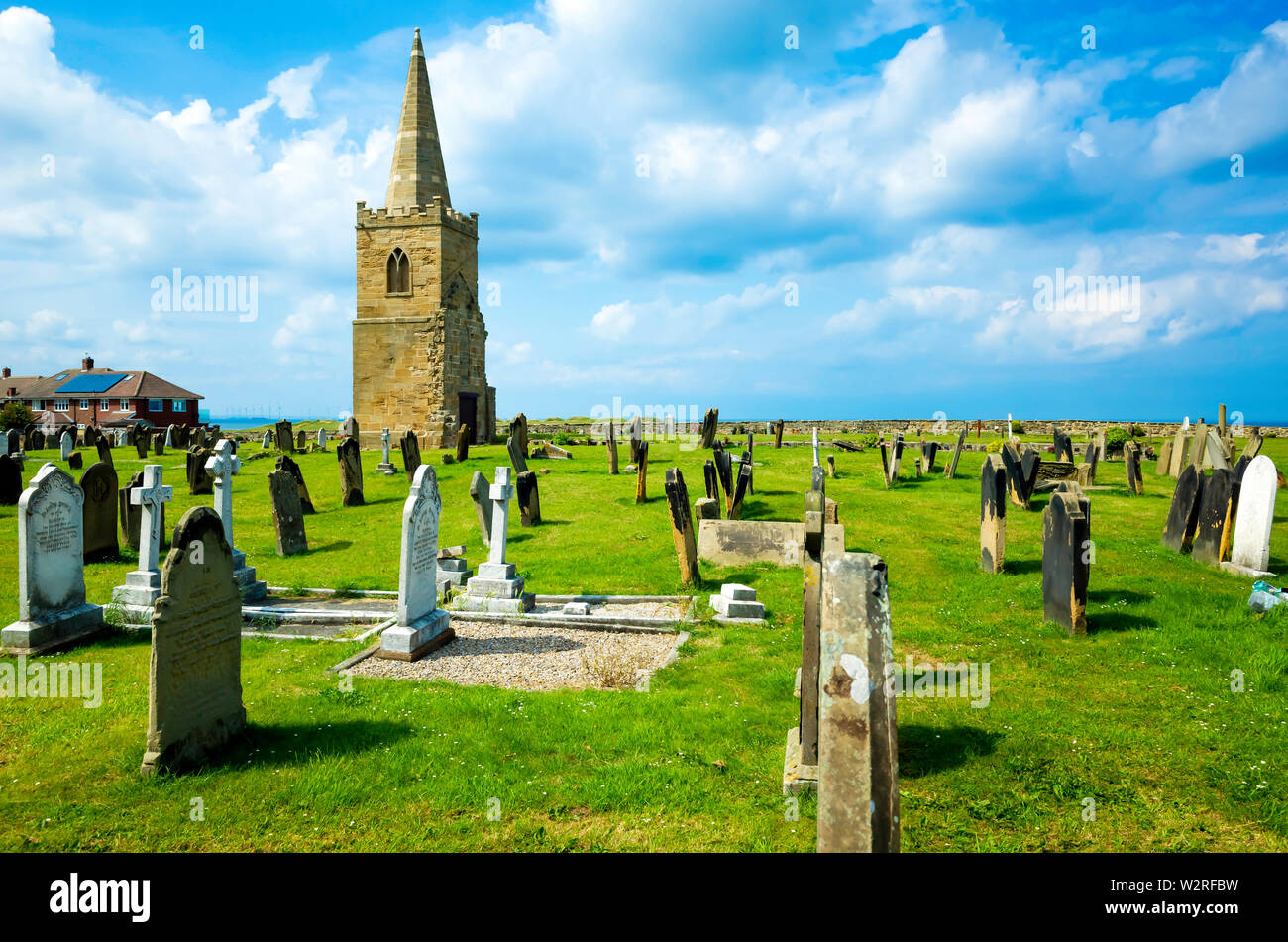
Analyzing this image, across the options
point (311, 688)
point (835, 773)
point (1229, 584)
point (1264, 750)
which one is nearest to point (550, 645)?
point (311, 688)

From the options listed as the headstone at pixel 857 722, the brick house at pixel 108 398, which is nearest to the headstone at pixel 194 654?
the headstone at pixel 857 722

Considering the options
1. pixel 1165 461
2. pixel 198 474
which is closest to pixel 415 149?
pixel 198 474

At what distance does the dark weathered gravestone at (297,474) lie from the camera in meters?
14.2

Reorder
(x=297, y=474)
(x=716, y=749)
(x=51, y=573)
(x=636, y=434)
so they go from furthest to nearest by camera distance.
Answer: (x=636, y=434)
(x=297, y=474)
(x=51, y=573)
(x=716, y=749)

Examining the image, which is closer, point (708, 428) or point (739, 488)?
point (739, 488)

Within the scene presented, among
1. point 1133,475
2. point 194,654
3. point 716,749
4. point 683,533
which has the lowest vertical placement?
point 716,749

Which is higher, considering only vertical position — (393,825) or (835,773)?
(835,773)

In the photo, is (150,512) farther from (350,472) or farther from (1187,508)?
(1187,508)

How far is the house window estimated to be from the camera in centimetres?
3262

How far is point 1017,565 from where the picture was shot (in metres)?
10.9

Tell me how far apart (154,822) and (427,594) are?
177 inches

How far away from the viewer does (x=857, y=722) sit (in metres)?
3.13

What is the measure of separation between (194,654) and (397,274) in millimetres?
30597
